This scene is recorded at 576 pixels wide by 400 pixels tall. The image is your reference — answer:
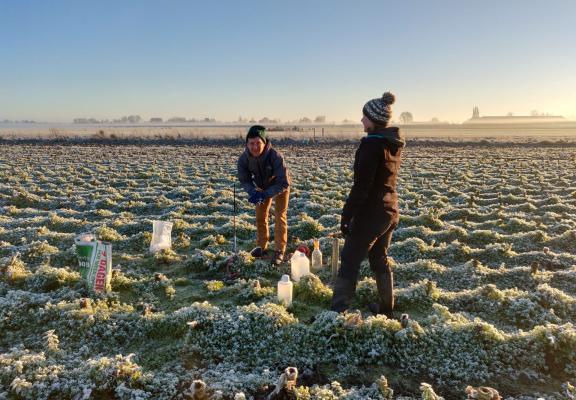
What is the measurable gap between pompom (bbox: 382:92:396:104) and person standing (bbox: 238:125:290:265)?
2905 millimetres

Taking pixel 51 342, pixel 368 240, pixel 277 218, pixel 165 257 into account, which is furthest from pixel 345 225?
pixel 165 257

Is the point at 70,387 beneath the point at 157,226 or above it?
beneath

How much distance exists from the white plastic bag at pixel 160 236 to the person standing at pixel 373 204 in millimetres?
4431

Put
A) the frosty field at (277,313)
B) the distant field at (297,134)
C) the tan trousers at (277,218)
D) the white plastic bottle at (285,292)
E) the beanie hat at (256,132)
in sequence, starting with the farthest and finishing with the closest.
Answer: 1. the distant field at (297,134)
2. the tan trousers at (277,218)
3. the beanie hat at (256,132)
4. the white plastic bottle at (285,292)
5. the frosty field at (277,313)

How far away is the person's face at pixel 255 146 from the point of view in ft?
25.3

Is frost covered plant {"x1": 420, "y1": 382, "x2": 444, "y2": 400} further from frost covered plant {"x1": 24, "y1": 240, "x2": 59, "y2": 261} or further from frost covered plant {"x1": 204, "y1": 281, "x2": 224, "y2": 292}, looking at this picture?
frost covered plant {"x1": 24, "y1": 240, "x2": 59, "y2": 261}

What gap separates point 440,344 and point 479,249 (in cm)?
478

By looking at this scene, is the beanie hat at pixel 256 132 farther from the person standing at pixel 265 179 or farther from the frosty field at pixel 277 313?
the frosty field at pixel 277 313

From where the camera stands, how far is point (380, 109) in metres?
5.30

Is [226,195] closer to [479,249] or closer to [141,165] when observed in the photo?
[479,249]

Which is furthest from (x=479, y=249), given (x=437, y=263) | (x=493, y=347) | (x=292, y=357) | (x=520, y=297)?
(x=292, y=357)

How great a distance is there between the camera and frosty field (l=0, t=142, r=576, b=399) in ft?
14.9

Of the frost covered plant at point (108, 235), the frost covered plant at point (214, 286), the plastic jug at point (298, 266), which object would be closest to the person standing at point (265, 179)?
the plastic jug at point (298, 266)

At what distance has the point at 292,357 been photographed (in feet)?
16.2
